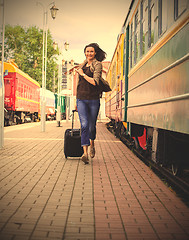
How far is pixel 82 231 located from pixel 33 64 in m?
56.8

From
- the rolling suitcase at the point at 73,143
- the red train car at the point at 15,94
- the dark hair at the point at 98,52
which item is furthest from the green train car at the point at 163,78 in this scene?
the red train car at the point at 15,94

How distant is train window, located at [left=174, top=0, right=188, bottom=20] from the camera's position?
3.95 metres

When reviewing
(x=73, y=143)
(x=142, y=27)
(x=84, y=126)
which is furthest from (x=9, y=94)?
(x=84, y=126)

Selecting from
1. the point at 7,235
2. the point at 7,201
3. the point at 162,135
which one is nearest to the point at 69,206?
the point at 7,201

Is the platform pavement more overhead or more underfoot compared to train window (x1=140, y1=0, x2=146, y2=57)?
more underfoot

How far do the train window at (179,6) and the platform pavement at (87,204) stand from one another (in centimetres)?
211

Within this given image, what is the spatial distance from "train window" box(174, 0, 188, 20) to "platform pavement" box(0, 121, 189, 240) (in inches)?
82.9

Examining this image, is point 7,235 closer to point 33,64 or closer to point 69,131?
point 69,131

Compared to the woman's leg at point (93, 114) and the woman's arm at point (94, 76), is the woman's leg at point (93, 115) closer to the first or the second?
the woman's leg at point (93, 114)

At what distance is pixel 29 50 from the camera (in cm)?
5819

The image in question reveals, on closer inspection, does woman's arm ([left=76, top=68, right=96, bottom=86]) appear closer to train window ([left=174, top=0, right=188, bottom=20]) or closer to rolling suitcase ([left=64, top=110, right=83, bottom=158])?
rolling suitcase ([left=64, top=110, right=83, bottom=158])

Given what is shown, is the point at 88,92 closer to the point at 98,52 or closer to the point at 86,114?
the point at 86,114

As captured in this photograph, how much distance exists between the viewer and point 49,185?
4.79 m

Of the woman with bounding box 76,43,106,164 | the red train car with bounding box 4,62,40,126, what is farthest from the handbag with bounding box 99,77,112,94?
the red train car with bounding box 4,62,40,126
